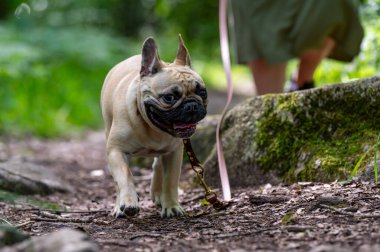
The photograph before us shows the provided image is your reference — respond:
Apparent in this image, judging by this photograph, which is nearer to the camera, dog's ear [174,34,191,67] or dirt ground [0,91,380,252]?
dirt ground [0,91,380,252]

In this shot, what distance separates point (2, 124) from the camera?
8.63 meters

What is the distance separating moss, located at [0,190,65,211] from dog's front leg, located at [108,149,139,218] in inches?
32.1

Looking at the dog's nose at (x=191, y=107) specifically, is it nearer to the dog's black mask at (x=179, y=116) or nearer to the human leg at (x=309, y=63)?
the dog's black mask at (x=179, y=116)

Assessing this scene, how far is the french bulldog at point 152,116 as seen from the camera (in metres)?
3.59

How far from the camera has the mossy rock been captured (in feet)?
13.7

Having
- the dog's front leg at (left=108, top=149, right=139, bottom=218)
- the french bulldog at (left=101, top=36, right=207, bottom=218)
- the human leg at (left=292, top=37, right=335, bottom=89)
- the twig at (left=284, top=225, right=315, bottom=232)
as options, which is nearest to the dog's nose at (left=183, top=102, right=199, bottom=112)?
the french bulldog at (left=101, top=36, right=207, bottom=218)

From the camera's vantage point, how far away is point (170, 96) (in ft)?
11.8

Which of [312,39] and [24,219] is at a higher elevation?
[312,39]

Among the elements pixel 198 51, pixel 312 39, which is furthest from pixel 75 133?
pixel 198 51

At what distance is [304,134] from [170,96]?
1261mm

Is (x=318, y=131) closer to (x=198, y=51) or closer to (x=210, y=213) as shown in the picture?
(x=210, y=213)

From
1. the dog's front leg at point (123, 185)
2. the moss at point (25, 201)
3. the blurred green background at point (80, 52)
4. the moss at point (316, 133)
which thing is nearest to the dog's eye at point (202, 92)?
the dog's front leg at point (123, 185)

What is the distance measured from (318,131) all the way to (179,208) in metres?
1.11

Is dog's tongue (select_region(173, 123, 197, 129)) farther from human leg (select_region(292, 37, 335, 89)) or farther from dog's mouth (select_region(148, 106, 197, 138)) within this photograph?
human leg (select_region(292, 37, 335, 89))
